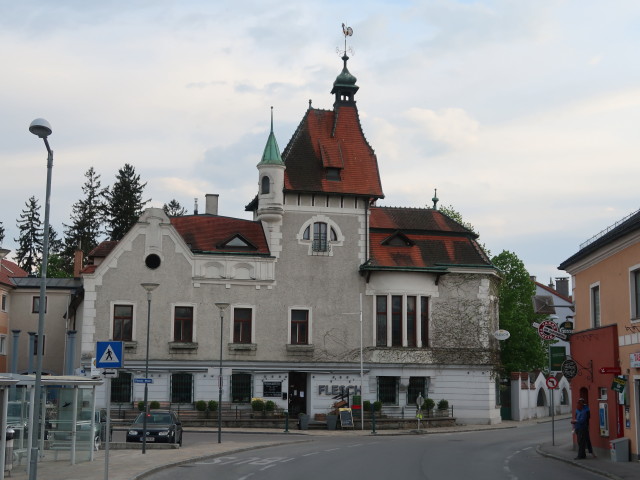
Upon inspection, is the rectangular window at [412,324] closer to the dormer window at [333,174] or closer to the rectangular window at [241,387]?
the dormer window at [333,174]

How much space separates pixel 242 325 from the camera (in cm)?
4819

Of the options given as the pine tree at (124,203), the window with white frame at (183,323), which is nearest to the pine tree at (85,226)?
the pine tree at (124,203)

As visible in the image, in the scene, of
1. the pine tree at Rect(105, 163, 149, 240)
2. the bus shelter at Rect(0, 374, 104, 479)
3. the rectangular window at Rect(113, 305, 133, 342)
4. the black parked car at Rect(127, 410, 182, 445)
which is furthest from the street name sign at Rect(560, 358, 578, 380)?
the pine tree at Rect(105, 163, 149, 240)

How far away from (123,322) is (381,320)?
14.3 m

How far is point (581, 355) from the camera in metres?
32.2

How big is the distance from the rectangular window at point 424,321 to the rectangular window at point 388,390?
2.83m

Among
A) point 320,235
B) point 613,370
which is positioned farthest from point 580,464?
point 320,235

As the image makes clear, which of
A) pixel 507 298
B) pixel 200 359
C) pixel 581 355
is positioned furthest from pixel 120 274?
pixel 507 298

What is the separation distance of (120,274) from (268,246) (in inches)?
325

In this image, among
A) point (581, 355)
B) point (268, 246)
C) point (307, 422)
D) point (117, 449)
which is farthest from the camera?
point (268, 246)

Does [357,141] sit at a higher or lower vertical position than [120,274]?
higher

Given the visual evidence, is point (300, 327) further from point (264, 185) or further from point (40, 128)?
point (40, 128)

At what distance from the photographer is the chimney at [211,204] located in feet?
178

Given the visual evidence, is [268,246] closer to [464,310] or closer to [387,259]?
[387,259]
